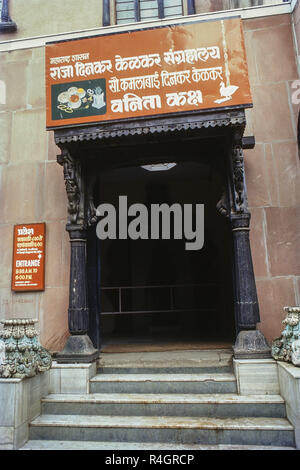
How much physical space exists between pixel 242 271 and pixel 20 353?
3298 millimetres

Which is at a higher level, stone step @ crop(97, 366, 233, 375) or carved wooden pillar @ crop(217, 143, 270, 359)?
carved wooden pillar @ crop(217, 143, 270, 359)

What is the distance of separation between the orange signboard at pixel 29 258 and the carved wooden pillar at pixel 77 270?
3.90ft

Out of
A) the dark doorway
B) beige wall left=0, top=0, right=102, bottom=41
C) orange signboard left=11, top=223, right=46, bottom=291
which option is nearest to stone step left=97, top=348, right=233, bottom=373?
orange signboard left=11, top=223, right=46, bottom=291

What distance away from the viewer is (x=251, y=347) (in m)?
4.57

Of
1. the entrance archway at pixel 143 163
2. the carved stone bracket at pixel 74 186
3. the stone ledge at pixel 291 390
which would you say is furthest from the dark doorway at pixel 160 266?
the stone ledge at pixel 291 390

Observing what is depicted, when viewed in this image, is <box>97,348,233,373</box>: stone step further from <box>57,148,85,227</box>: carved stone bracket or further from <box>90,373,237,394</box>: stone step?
<box>57,148,85,227</box>: carved stone bracket

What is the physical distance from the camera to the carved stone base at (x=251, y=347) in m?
4.52

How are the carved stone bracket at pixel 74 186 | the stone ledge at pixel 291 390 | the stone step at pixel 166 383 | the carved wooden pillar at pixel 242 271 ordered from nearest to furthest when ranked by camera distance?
the stone ledge at pixel 291 390 < the stone step at pixel 166 383 < the carved wooden pillar at pixel 242 271 < the carved stone bracket at pixel 74 186

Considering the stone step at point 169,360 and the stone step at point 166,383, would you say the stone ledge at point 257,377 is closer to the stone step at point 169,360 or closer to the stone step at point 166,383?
the stone step at point 166,383

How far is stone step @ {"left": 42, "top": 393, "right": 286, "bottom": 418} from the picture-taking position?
161 inches

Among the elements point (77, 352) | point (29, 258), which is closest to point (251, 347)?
point (77, 352)

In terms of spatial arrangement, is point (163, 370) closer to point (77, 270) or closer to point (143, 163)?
point (77, 270)

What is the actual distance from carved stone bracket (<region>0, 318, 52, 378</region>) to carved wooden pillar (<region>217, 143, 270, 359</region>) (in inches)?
108

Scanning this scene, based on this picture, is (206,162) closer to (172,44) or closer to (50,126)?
(172,44)
